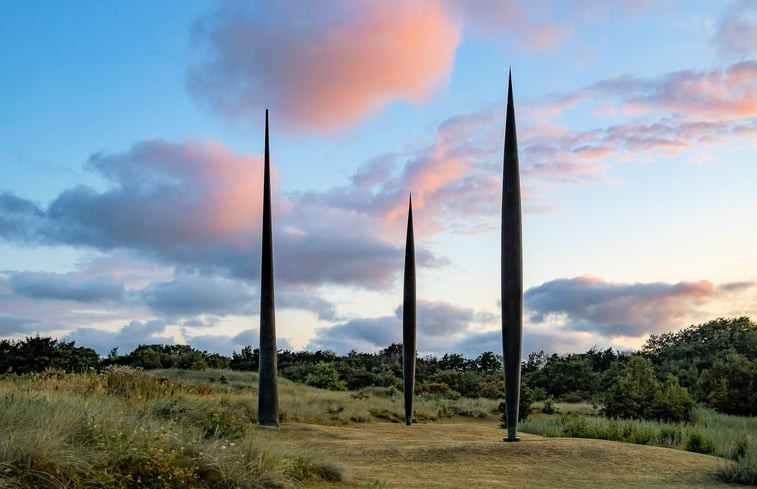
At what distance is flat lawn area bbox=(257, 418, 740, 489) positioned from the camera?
33.7 feet

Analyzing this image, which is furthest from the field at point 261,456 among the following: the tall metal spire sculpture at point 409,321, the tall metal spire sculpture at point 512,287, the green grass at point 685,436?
the tall metal spire sculpture at point 409,321

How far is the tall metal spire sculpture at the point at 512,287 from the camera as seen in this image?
15.1 metres

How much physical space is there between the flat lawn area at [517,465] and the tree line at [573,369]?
1149 cm

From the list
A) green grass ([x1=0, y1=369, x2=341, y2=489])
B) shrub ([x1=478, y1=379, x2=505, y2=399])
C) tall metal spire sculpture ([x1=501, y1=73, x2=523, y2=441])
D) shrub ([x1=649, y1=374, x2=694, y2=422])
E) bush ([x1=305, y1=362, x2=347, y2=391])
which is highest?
A: tall metal spire sculpture ([x1=501, y1=73, x2=523, y2=441])

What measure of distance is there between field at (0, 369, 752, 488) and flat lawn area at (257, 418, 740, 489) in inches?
0.8

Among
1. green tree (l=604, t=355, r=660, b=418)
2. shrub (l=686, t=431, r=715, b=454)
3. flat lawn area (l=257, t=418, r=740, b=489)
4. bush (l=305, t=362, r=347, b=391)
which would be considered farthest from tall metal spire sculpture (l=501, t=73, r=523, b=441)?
bush (l=305, t=362, r=347, b=391)

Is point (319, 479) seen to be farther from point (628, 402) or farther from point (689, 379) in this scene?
point (689, 379)

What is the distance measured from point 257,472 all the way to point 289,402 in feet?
53.3

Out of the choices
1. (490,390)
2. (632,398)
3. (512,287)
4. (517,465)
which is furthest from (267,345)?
(490,390)

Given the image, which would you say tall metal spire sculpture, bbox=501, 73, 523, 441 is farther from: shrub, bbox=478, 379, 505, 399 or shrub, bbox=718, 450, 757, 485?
shrub, bbox=478, 379, 505, 399

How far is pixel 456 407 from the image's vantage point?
98.4 ft

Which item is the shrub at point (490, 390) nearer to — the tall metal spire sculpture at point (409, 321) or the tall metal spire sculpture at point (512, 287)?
the tall metal spire sculpture at point (409, 321)

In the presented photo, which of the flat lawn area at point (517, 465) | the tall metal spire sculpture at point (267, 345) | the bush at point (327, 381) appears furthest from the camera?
the bush at point (327, 381)

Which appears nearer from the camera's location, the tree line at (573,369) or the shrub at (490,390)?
the tree line at (573,369)
